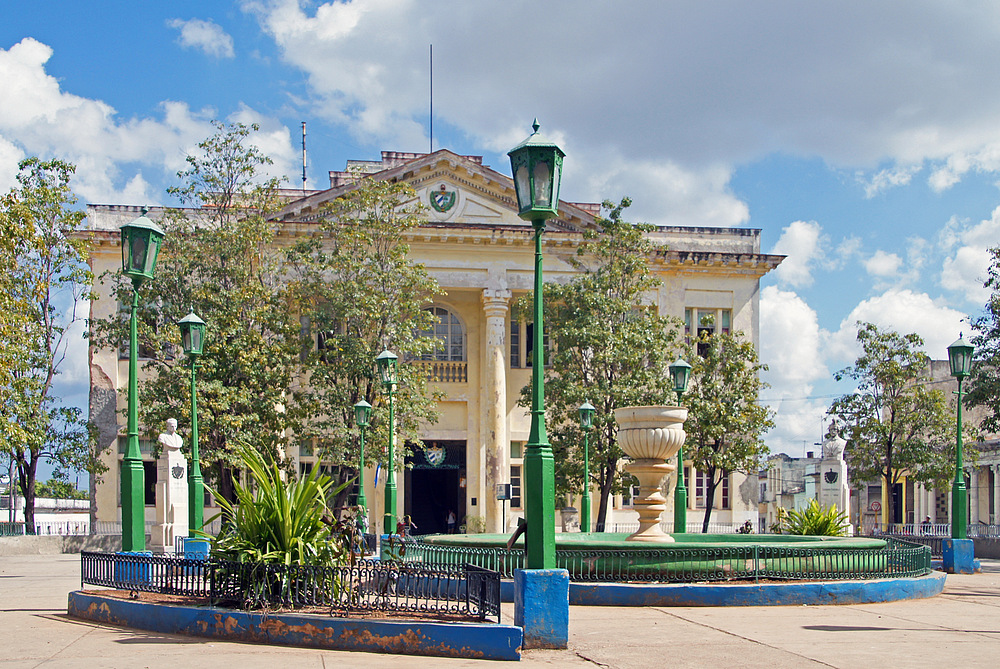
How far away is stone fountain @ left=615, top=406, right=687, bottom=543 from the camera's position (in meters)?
17.0

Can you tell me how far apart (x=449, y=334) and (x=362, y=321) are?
9.91 metres

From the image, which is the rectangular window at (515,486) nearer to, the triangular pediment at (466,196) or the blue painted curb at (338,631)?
the triangular pediment at (466,196)

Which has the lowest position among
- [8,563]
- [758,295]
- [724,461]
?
[8,563]

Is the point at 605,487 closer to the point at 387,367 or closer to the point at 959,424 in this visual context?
the point at 387,367

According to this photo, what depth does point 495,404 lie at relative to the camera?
131 feet

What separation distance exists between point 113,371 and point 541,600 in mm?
33044

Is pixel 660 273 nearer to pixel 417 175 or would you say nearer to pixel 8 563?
pixel 417 175

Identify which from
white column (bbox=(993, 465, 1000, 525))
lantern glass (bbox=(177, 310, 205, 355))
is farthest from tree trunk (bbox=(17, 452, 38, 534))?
white column (bbox=(993, 465, 1000, 525))

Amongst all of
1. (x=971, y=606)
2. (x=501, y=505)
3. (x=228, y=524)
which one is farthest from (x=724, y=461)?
(x=228, y=524)

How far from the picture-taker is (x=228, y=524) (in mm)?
11172

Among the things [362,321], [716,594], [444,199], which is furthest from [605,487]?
[716,594]

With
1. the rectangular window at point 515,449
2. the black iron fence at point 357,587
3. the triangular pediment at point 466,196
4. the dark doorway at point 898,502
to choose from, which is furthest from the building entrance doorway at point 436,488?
the black iron fence at point 357,587

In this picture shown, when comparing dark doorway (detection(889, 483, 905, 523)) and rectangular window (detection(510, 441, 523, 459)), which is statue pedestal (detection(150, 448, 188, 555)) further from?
dark doorway (detection(889, 483, 905, 523))

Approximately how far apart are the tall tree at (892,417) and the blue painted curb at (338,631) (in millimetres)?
30297
